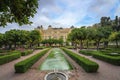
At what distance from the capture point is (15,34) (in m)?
32.8

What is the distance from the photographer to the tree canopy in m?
5.45

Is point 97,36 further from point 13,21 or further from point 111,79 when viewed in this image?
point 13,21

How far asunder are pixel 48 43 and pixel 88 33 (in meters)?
37.6

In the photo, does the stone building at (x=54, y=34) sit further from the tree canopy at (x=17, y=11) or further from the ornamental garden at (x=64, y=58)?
the tree canopy at (x=17, y=11)

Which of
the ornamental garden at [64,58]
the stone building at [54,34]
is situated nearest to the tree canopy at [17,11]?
the ornamental garden at [64,58]

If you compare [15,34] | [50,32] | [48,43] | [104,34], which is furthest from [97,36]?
[50,32]

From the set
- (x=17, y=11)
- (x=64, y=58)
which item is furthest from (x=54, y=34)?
(x=17, y=11)

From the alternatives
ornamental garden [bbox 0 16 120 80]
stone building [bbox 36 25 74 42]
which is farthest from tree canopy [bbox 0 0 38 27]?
stone building [bbox 36 25 74 42]

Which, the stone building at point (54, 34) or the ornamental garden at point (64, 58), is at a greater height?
the stone building at point (54, 34)

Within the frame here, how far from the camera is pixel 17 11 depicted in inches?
232

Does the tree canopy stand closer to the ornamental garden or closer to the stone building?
the ornamental garden

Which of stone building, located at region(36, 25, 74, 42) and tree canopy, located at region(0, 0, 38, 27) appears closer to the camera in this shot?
tree canopy, located at region(0, 0, 38, 27)

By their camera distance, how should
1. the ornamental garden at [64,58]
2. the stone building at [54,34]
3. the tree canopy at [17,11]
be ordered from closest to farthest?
the tree canopy at [17,11]
the ornamental garden at [64,58]
the stone building at [54,34]

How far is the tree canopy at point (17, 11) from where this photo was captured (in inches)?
214
